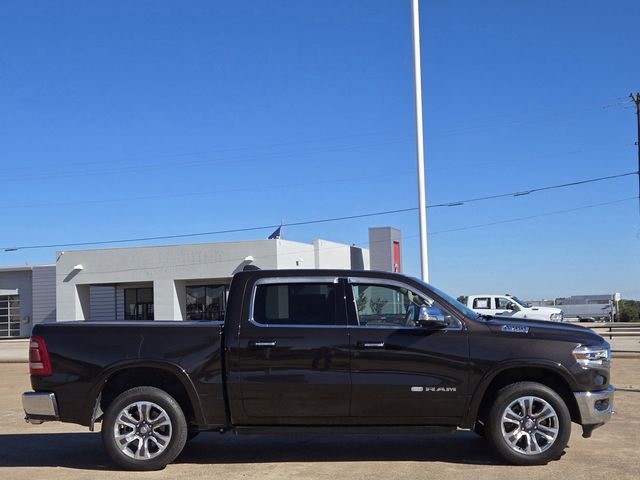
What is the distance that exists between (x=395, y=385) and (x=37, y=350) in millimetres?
3739

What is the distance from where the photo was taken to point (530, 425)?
712 centimetres

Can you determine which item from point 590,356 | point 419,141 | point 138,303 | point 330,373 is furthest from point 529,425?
point 138,303

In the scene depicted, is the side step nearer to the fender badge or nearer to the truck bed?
the truck bed

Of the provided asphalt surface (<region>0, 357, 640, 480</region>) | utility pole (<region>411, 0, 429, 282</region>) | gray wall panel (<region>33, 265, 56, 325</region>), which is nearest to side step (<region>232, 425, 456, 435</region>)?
asphalt surface (<region>0, 357, 640, 480</region>)

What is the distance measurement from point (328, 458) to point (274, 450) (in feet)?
2.72

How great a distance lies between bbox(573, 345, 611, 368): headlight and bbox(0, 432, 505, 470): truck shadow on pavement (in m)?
1.32

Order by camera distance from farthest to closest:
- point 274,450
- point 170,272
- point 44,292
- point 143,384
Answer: point 44,292 → point 170,272 → point 274,450 → point 143,384

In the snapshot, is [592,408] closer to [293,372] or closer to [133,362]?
[293,372]

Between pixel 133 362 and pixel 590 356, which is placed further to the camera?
pixel 133 362

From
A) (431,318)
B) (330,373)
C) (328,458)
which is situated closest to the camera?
(431,318)

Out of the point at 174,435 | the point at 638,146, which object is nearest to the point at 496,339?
the point at 174,435

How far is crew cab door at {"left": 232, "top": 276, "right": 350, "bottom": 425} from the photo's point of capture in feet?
23.4

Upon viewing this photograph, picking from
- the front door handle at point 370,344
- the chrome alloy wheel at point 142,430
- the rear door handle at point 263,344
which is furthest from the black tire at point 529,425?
the chrome alloy wheel at point 142,430

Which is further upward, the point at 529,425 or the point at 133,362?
the point at 133,362
